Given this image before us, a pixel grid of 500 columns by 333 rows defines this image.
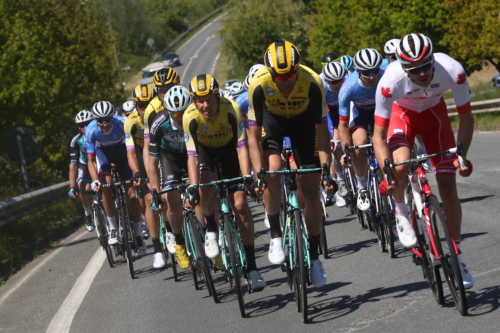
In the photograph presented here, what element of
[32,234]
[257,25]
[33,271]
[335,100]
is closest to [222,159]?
[335,100]

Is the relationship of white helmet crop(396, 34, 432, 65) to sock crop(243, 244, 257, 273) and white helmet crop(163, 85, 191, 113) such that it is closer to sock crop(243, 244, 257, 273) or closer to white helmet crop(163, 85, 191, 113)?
sock crop(243, 244, 257, 273)

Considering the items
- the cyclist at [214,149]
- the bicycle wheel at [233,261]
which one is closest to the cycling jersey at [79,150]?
the cyclist at [214,149]

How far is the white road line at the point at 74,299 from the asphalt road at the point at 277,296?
0.05ft

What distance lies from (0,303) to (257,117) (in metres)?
4.38

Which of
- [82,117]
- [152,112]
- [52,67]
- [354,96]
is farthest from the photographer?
[52,67]

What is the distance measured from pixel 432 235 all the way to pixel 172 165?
4.23m

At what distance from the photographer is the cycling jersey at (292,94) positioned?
775cm

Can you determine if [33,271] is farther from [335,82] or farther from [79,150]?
[335,82]

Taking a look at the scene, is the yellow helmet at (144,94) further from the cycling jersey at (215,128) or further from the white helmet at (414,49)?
the white helmet at (414,49)

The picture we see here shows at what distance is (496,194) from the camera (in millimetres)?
12562

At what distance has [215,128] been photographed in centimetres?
852

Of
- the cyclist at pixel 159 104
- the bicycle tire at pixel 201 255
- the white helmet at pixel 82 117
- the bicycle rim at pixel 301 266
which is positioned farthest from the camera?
the white helmet at pixel 82 117

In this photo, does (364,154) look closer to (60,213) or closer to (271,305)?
(271,305)

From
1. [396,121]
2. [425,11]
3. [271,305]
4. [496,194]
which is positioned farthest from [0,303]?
[425,11]
